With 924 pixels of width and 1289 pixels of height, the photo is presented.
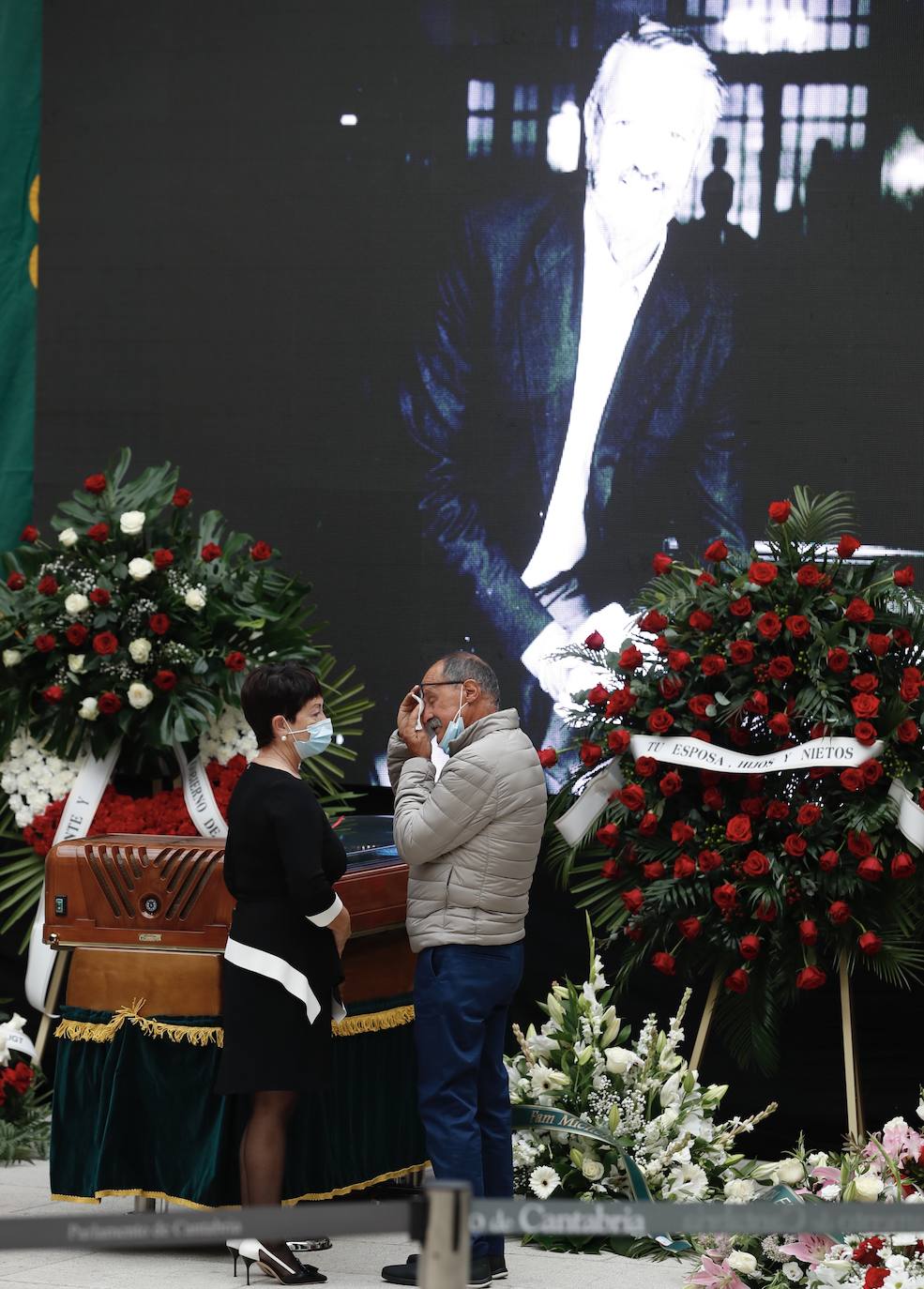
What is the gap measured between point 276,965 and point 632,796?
53.2 inches

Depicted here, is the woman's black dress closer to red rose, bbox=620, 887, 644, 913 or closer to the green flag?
red rose, bbox=620, 887, 644, 913

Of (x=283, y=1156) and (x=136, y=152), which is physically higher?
(x=136, y=152)

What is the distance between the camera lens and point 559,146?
6031 millimetres

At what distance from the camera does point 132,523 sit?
5.33 m

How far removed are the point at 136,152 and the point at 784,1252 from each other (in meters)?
4.61

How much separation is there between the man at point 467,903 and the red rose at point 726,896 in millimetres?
811

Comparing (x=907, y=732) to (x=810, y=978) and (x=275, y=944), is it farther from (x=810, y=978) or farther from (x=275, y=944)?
(x=275, y=944)

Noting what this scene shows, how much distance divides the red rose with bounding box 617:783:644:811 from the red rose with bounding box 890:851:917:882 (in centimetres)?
68

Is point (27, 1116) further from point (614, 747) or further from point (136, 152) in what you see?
point (136, 152)

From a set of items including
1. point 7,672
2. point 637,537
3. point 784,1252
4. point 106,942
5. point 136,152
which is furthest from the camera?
point 136,152

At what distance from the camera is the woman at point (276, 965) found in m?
3.74

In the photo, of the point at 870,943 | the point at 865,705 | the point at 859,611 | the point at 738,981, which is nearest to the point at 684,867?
the point at 738,981

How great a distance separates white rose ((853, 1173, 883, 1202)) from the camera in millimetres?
3582

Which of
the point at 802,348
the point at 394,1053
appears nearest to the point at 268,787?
the point at 394,1053
